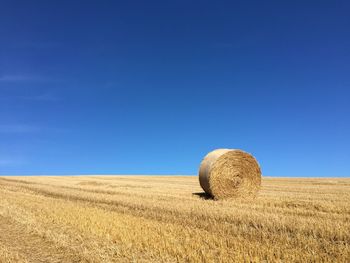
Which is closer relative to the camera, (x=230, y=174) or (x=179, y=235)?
(x=179, y=235)

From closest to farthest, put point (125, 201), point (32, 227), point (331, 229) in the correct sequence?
point (331, 229) → point (32, 227) → point (125, 201)

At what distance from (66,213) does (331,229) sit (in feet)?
22.6

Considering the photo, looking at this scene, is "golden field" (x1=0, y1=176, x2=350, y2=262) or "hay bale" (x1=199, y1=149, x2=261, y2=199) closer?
"golden field" (x1=0, y1=176, x2=350, y2=262)

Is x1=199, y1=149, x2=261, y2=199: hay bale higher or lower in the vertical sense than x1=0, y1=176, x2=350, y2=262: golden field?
higher

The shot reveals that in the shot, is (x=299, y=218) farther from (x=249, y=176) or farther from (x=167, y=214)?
(x=249, y=176)

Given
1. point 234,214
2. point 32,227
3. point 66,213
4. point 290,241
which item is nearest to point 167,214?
point 234,214

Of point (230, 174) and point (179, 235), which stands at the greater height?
point (230, 174)

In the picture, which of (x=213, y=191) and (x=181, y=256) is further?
(x=213, y=191)

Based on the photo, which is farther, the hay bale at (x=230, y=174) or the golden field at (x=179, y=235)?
the hay bale at (x=230, y=174)

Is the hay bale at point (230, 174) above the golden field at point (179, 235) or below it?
above

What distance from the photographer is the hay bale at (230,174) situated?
15.5m

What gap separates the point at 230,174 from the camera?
51.8 ft

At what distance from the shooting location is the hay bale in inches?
612

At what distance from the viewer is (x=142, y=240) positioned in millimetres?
7219
